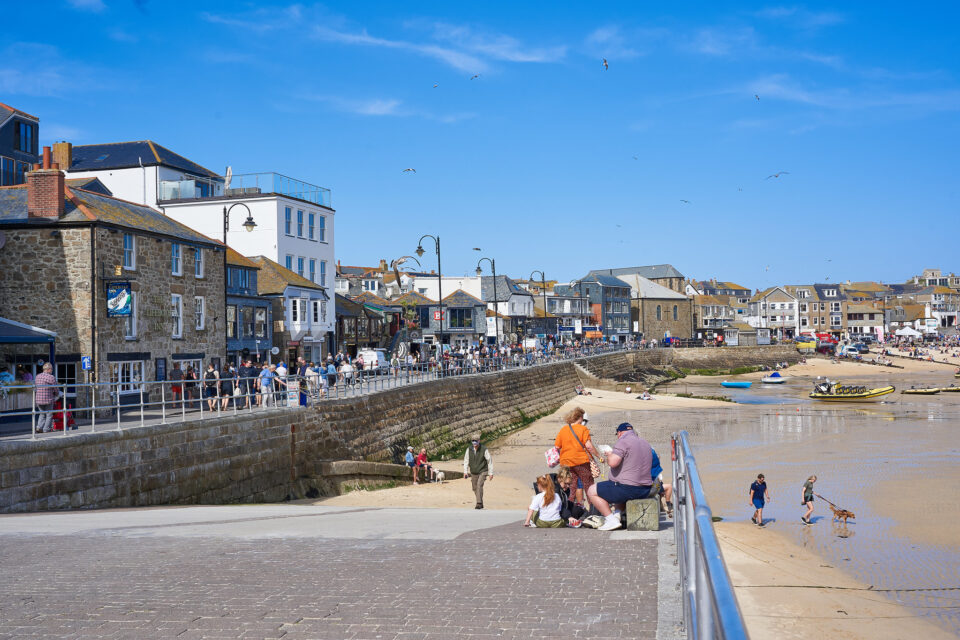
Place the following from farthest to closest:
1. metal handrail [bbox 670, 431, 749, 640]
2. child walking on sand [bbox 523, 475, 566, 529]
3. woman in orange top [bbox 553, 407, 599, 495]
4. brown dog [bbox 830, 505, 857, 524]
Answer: brown dog [bbox 830, 505, 857, 524], woman in orange top [bbox 553, 407, 599, 495], child walking on sand [bbox 523, 475, 566, 529], metal handrail [bbox 670, 431, 749, 640]

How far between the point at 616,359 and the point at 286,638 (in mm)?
73794

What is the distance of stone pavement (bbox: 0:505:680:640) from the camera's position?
6.03m

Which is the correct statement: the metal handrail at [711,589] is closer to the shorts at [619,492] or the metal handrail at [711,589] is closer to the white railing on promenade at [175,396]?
the shorts at [619,492]

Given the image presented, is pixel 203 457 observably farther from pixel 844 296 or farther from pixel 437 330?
pixel 844 296

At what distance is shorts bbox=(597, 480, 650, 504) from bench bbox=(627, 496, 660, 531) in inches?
2.8

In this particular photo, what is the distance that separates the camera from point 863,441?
114ft

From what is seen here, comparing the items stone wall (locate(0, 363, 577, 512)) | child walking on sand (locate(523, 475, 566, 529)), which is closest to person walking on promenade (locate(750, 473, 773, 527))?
child walking on sand (locate(523, 475, 566, 529))

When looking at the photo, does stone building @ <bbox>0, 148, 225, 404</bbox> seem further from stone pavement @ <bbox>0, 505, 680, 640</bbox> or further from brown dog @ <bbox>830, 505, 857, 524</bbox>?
brown dog @ <bbox>830, 505, 857, 524</bbox>

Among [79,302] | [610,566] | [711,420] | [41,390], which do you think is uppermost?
[79,302]

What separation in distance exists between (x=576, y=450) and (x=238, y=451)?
399 inches

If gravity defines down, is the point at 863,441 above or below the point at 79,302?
below

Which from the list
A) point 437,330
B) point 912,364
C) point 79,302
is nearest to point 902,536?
point 79,302

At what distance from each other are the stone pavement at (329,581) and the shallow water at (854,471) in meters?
7.99

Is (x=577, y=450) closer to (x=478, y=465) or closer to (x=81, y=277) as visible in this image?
(x=478, y=465)
